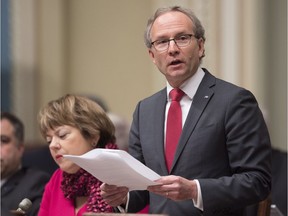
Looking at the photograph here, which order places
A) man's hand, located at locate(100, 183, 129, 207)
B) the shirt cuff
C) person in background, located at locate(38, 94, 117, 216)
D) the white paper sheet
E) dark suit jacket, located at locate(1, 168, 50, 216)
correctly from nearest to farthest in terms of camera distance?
1. the white paper sheet
2. the shirt cuff
3. man's hand, located at locate(100, 183, 129, 207)
4. person in background, located at locate(38, 94, 117, 216)
5. dark suit jacket, located at locate(1, 168, 50, 216)

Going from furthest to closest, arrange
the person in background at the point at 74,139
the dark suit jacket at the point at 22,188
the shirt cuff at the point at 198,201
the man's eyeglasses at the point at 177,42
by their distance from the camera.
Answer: the dark suit jacket at the point at 22,188, the person in background at the point at 74,139, the man's eyeglasses at the point at 177,42, the shirt cuff at the point at 198,201

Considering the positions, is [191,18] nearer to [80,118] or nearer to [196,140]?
[196,140]

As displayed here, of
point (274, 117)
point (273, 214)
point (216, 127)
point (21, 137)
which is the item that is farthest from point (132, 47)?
point (216, 127)

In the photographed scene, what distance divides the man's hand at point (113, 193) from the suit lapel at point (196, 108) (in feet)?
0.80

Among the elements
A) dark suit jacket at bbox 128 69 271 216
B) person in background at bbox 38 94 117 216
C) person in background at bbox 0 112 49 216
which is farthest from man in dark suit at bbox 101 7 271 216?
person in background at bbox 0 112 49 216

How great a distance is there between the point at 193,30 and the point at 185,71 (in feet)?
0.60

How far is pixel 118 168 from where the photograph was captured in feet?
8.92

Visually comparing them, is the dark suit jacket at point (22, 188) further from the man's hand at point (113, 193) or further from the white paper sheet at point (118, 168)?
the white paper sheet at point (118, 168)

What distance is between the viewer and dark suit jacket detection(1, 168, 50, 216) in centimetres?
432

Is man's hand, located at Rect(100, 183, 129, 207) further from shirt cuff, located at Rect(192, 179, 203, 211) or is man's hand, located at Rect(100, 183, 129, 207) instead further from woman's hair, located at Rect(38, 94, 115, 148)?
woman's hair, located at Rect(38, 94, 115, 148)

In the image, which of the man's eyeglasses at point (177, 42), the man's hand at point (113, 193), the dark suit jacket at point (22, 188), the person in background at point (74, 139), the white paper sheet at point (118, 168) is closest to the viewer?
the white paper sheet at point (118, 168)

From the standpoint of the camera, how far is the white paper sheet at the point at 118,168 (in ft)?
8.79

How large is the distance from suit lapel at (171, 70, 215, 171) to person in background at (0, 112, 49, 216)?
1.31 m

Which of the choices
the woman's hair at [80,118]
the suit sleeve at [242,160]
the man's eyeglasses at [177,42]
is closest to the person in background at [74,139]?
the woman's hair at [80,118]
